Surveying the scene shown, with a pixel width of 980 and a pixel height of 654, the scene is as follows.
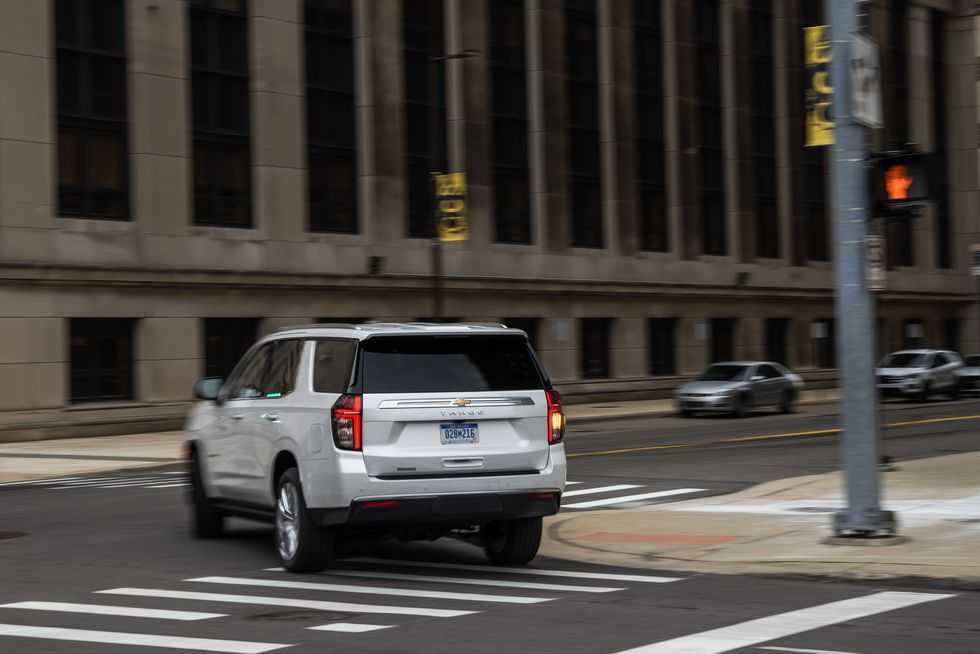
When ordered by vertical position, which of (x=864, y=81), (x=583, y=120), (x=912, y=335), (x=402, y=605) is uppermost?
(x=583, y=120)

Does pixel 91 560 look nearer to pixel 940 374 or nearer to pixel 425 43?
pixel 425 43

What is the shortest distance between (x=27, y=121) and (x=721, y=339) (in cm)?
2846

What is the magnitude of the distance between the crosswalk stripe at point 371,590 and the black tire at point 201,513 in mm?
2429

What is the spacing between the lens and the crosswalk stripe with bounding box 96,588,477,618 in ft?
30.5

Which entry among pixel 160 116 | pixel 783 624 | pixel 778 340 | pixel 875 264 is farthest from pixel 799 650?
pixel 778 340

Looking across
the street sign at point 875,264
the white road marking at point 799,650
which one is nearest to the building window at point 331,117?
the street sign at point 875,264

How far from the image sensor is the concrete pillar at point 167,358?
3478 centimetres

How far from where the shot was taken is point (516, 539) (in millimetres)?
11500

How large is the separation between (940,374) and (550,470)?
122 feet

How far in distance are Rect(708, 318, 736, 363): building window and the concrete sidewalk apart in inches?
1391

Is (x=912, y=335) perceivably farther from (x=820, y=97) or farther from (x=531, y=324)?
(x=820, y=97)

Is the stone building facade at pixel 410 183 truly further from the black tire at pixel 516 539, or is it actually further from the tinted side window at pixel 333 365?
the black tire at pixel 516 539

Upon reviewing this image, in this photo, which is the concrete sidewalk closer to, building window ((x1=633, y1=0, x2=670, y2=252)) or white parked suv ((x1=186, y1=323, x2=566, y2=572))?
white parked suv ((x1=186, y1=323, x2=566, y2=572))

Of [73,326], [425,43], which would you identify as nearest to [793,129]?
[425,43]
